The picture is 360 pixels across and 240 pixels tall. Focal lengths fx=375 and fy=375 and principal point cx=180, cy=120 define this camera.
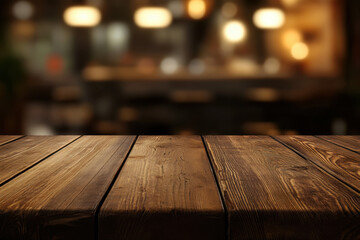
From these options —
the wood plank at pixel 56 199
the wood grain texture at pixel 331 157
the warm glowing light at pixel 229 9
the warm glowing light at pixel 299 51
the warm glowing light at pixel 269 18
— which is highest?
the warm glowing light at pixel 229 9

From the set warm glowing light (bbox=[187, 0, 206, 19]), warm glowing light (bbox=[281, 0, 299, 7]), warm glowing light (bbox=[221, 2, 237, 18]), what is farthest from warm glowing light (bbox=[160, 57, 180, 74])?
warm glowing light (bbox=[281, 0, 299, 7])

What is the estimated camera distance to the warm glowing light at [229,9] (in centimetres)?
258

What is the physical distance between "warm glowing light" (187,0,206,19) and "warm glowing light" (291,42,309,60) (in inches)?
27.7

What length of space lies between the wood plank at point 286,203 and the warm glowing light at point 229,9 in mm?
1862

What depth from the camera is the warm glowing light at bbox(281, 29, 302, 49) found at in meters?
2.73

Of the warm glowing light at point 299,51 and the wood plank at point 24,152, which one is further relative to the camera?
the warm glowing light at point 299,51

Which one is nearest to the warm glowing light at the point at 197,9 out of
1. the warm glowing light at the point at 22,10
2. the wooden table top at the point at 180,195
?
the warm glowing light at the point at 22,10

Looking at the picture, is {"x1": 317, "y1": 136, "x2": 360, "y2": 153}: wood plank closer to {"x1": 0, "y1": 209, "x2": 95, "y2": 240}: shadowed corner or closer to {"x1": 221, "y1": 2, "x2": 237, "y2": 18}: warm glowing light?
{"x1": 0, "y1": 209, "x2": 95, "y2": 240}: shadowed corner

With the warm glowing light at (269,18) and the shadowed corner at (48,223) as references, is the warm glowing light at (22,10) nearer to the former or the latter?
the warm glowing light at (269,18)

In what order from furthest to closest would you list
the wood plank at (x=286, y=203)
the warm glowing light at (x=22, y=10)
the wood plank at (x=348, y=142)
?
the warm glowing light at (x=22, y=10) → the wood plank at (x=348, y=142) → the wood plank at (x=286, y=203)

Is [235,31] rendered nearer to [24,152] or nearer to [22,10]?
[22,10]

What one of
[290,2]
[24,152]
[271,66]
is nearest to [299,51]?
[271,66]

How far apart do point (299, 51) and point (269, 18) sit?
325mm

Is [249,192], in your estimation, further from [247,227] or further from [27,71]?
[27,71]
